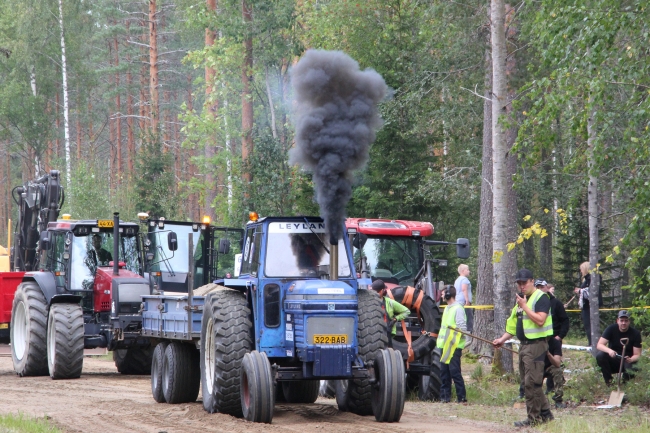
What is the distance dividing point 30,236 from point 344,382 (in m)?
10.8

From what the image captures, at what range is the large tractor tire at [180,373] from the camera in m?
13.2

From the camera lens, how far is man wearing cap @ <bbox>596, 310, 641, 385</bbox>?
13594mm

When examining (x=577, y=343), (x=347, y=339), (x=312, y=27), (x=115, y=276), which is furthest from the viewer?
(x=312, y=27)

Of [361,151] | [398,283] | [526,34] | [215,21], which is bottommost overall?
[398,283]

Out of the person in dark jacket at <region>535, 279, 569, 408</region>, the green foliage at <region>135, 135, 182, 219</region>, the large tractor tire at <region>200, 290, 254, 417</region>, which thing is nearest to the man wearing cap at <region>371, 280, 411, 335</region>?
the person in dark jacket at <region>535, 279, 569, 408</region>

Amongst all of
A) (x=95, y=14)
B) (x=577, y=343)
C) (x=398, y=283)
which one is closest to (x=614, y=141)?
(x=577, y=343)

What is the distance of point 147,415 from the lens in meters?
12.0

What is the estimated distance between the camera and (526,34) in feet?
59.5

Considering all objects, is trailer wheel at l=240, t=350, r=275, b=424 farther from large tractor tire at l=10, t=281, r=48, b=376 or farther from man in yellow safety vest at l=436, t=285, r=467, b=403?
large tractor tire at l=10, t=281, r=48, b=376

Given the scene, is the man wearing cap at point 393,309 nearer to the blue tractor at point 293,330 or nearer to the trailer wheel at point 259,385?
the blue tractor at point 293,330

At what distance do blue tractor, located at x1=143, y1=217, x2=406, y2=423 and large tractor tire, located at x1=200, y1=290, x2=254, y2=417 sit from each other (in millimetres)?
12

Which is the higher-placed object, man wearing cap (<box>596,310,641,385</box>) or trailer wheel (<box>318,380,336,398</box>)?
man wearing cap (<box>596,310,641,385</box>)

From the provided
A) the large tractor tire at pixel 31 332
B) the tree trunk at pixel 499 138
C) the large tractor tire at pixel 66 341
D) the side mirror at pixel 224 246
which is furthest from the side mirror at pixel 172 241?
the tree trunk at pixel 499 138

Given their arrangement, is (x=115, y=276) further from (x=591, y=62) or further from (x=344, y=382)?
(x=591, y=62)
